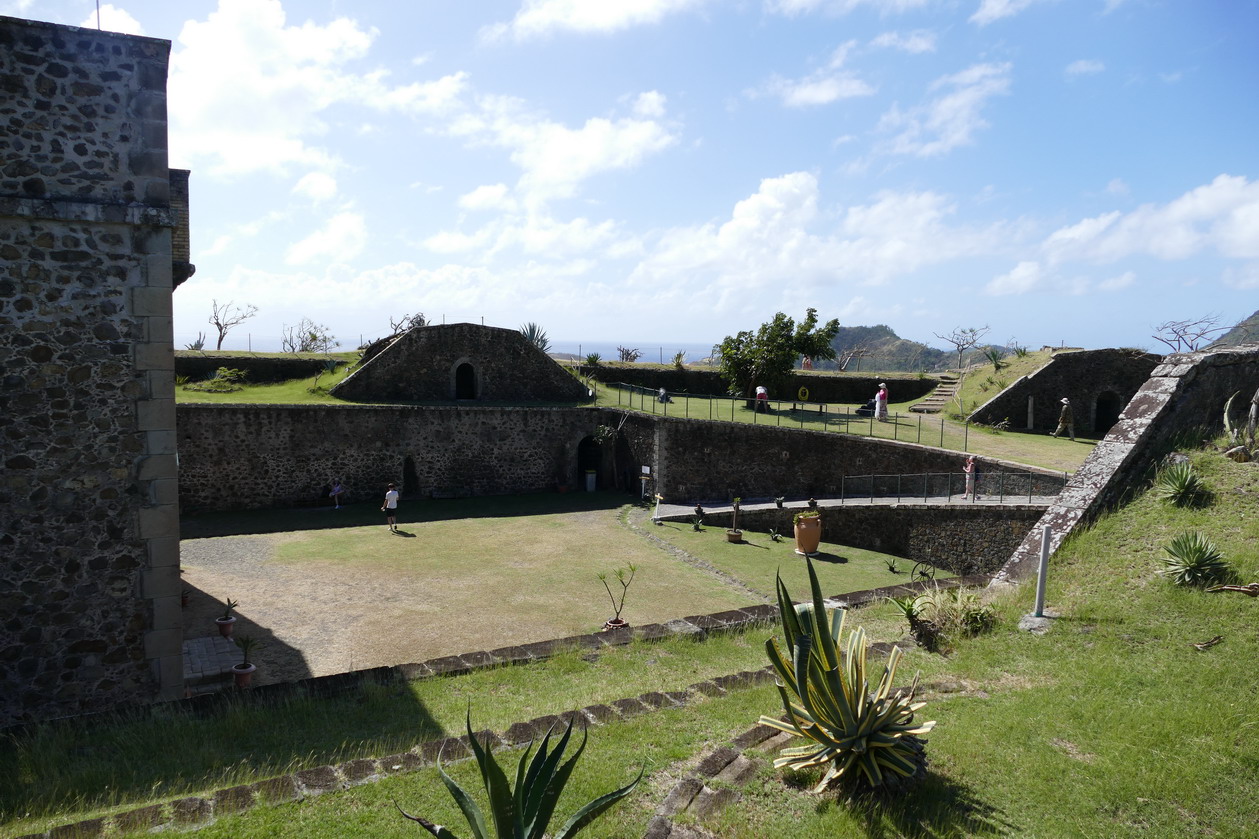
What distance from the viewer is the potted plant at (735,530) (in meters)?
18.2

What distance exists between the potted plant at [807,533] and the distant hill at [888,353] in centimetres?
5888

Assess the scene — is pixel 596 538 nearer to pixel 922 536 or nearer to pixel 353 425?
pixel 922 536

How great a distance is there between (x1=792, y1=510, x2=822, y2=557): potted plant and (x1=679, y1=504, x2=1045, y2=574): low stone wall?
49.1 inches

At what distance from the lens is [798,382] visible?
30.9 meters

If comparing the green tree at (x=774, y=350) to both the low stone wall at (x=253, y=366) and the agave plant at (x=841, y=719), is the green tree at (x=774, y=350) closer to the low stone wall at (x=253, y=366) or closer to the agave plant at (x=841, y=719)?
the low stone wall at (x=253, y=366)

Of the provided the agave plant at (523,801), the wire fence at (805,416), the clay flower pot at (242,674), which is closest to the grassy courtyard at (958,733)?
the agave plant at (523,801)

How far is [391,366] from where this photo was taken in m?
24.7

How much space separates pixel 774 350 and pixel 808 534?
34.0 ft

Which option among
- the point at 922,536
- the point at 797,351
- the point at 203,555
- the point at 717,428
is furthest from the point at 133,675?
the point at 797,351

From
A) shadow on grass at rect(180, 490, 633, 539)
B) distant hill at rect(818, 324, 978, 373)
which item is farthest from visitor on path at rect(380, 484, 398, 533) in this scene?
distant hill at rect(818, 324, 978, 373)

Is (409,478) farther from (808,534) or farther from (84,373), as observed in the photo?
(84,373)

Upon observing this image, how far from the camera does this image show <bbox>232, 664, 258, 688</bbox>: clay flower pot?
9.31 metres

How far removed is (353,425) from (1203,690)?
21246mm

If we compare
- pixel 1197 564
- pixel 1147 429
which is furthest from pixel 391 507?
pixel 1197 564
